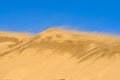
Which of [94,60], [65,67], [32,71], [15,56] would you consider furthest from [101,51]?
[15,56]

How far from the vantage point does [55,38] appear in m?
12.8

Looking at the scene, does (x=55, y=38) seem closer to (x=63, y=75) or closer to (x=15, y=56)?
(x=15, y=56)

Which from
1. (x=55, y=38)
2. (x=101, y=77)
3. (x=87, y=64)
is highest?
(x=55, y=38)

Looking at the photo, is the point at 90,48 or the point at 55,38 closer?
the point at 90,48

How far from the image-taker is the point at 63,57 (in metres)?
11.5

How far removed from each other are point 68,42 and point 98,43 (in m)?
1.15

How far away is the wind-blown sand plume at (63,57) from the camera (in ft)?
33.3

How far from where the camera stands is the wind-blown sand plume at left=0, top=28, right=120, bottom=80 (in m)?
10.1

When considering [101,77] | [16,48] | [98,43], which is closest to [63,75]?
[101,77]

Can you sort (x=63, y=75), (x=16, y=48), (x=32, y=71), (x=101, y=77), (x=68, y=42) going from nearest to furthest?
(x=101, y=77) → (x=63, y=75) → (x=32, y=71) → (x=68, y=42) → (x=16, y=48)

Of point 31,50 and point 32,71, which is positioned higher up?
point 31,50

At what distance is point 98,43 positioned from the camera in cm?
1158

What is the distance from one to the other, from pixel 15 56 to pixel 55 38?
1.56m

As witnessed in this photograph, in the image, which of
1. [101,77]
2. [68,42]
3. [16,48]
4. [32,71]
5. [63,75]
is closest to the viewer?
[101,77]
